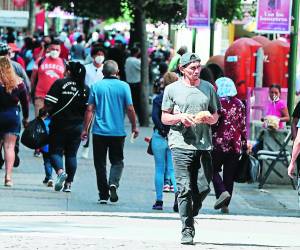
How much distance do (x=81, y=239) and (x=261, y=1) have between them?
8.41m

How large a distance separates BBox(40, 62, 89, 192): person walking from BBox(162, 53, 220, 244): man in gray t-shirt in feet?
15.2

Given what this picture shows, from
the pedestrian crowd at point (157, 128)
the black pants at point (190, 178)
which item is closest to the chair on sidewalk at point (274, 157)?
the pedestrian crowd at point (157, 128)

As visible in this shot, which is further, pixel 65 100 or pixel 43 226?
pixel 65 100

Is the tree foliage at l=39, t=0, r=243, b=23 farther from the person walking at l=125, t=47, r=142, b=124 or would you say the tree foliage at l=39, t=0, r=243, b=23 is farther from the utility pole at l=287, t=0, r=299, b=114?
the utility pole at l=287, t=0, r=299, b=114

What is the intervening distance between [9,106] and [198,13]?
9.33 m

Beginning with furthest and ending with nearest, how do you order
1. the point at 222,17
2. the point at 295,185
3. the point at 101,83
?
the point at 222,17 → the point at 295,185 → the point at 101,83

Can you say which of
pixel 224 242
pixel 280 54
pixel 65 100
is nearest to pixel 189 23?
pixel 280 54

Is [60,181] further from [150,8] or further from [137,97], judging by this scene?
[150,8]

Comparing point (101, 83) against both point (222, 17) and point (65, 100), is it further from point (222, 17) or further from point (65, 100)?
point (222, 17)

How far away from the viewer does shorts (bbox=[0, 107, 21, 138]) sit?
17.1 m

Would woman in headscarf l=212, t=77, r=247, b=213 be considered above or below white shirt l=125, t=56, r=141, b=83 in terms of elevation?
above

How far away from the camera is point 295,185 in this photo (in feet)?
62.1

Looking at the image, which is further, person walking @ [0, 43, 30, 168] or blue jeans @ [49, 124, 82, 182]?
person walking @ [0, 43, 30, 168]

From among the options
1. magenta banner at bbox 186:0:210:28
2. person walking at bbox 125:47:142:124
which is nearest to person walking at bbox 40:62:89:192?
magenta banner at bbox 186:0:210:28
